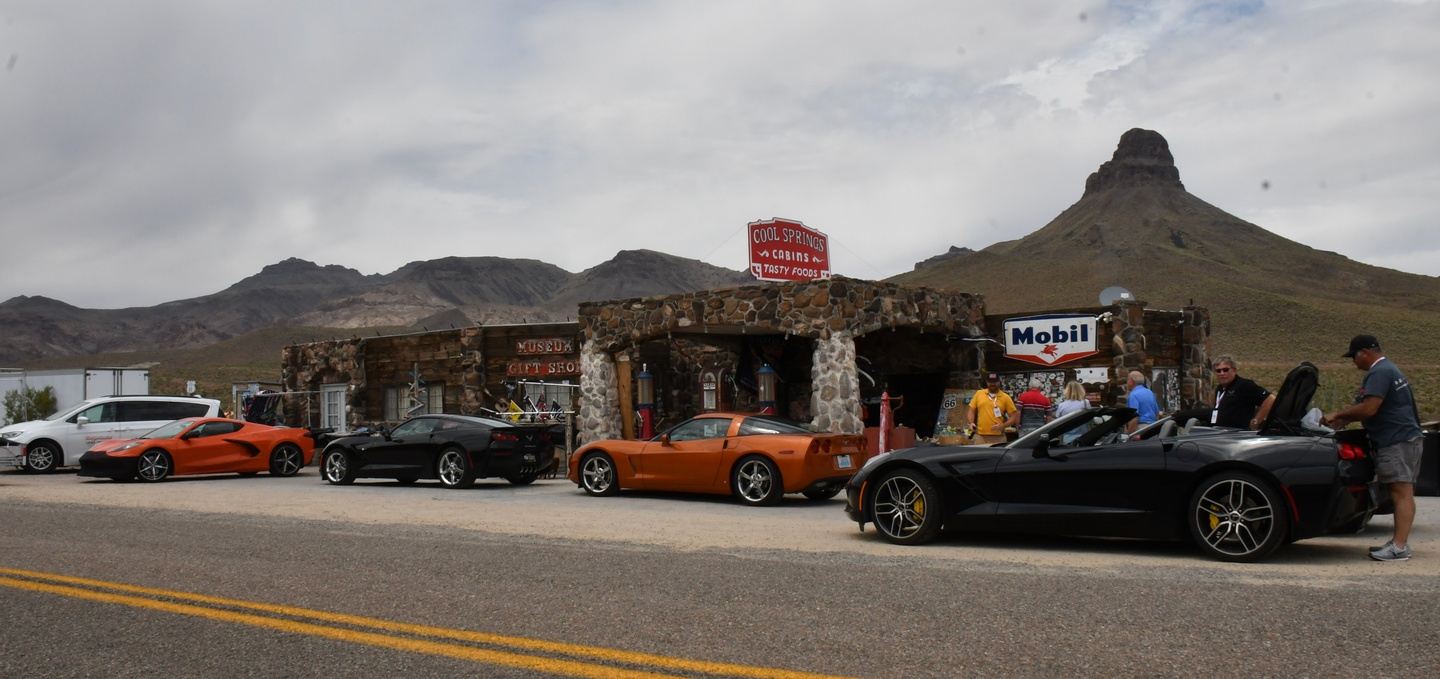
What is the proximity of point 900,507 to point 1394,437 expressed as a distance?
3791 millimetres

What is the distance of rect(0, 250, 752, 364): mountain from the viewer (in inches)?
5285

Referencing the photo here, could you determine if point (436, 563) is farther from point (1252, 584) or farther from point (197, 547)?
point (1252, 584)

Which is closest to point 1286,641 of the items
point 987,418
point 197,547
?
point 197,547

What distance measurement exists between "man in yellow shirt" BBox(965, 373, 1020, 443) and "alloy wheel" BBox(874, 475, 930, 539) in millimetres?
5763

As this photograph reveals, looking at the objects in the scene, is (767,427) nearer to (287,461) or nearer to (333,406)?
(287,461)

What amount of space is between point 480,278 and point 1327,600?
157 metres

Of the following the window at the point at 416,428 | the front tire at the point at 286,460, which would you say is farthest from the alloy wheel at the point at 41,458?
the window at the point at 416,428

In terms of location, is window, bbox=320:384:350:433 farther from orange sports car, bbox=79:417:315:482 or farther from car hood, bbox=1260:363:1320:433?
car hood, bbox=1260:363:1320:433

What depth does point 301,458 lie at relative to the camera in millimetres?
21250

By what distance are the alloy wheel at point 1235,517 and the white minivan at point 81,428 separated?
20.1 metres

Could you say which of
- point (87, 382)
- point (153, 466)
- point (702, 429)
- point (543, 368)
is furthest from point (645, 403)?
point (87, 382)

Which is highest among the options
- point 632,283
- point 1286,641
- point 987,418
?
point 632,283

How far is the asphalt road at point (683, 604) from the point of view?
212 inches

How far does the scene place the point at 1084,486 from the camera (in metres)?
8.98
